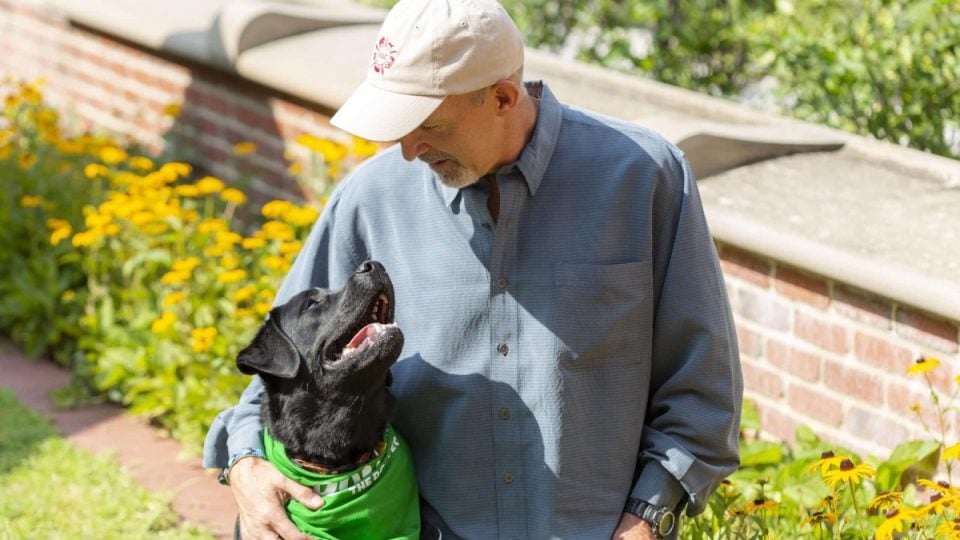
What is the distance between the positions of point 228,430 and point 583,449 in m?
0.83

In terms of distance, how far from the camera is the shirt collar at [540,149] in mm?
2780

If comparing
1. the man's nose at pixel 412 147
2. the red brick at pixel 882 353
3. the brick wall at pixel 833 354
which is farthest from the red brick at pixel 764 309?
the man's nose at pixel 412 147

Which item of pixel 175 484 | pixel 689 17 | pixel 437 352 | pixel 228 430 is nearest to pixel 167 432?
pixel 175 484

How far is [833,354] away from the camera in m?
4.28

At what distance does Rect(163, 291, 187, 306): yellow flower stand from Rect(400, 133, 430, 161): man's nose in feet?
8.70

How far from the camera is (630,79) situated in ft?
20.9

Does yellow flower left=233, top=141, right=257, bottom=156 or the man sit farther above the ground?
Answer: the man

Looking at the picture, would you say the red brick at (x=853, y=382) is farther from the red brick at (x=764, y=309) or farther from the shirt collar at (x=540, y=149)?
the shirt collar at (x=540, y=149)

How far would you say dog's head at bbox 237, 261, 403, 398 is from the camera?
9.25 ft

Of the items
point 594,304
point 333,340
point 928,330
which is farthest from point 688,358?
point 928,330

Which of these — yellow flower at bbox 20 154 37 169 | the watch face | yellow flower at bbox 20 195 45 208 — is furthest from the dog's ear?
yellow flower at bbox 20 154 37 169

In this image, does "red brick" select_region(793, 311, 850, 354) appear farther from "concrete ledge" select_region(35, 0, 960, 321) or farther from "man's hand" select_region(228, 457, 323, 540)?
"man's hand" select_region(228, 457, 323, 540)

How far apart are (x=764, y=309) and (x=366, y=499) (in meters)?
2.00

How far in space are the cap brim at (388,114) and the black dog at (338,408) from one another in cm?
34
